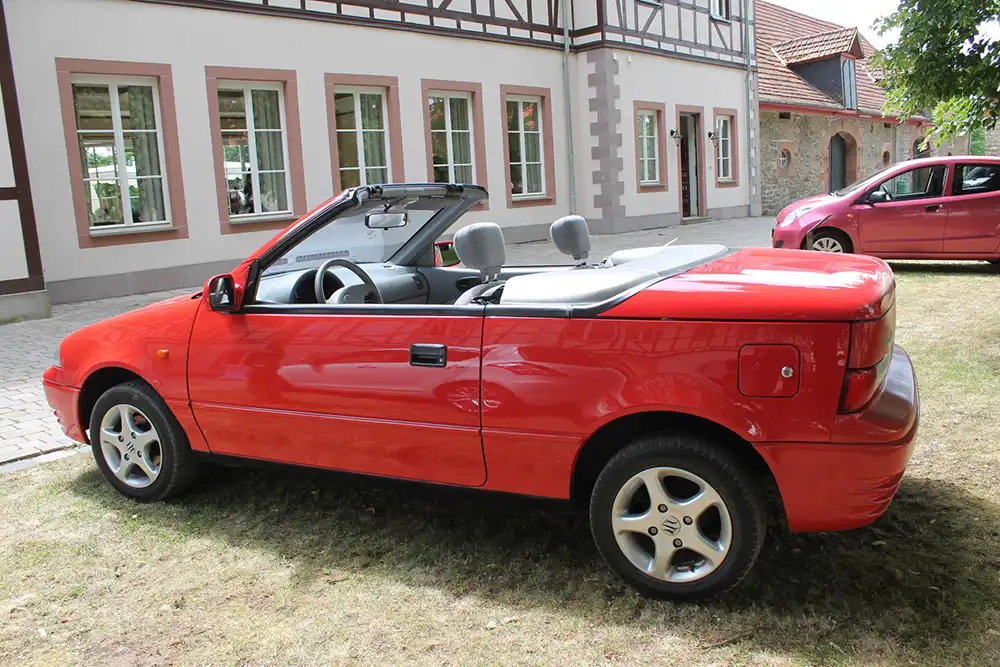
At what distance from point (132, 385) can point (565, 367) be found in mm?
2209

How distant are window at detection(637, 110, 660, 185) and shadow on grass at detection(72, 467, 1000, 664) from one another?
56.0ft

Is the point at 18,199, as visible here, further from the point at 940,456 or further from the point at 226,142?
the point at 940,456

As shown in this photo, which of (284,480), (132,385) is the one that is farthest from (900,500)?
(132,385)

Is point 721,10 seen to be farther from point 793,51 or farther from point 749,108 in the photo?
point 793,51

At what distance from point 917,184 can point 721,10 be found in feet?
43.2

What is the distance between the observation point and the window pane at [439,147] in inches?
644

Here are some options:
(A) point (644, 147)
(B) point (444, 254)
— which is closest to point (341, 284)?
(B) point (444, 254)

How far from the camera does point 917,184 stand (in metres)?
11.3

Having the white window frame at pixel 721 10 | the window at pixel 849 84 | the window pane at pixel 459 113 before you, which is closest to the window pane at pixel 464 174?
the window pane at pixel 459 113

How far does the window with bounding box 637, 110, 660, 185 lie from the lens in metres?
20.4

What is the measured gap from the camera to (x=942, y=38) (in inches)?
271

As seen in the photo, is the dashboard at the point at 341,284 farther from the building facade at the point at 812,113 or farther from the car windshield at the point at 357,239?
the building facade at the point at 812,113

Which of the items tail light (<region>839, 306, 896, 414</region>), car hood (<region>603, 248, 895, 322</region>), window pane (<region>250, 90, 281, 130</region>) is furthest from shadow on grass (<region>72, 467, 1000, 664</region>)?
window pane (<region>250, 90, 281, 130</region>)

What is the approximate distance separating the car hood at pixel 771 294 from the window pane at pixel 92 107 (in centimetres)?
1075
